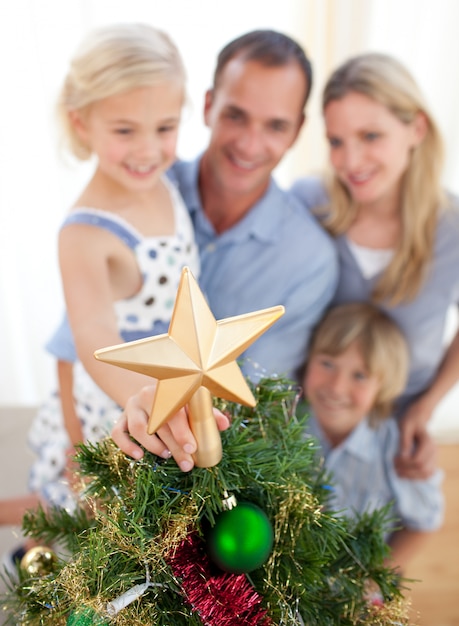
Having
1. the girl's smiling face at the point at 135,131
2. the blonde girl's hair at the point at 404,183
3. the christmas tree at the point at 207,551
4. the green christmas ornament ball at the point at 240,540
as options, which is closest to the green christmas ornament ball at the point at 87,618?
the christmas tree at the point at 207,551

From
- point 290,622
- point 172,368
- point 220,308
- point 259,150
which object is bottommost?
point 290,622

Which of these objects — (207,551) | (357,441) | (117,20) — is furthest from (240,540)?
(117,20)

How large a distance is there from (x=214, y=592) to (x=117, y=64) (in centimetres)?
61

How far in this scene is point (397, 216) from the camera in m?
1.20

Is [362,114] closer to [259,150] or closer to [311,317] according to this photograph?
[259,150]

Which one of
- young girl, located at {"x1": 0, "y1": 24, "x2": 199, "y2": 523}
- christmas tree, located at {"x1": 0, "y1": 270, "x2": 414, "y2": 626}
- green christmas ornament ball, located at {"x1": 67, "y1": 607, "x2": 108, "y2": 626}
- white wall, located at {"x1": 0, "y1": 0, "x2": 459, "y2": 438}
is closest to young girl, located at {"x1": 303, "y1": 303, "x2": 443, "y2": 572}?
young girl, located at {"x1": 0, "y1": 24, "x2": 199, "y2": 523}

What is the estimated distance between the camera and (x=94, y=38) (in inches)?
32.8

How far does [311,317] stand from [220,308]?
18 centimetres

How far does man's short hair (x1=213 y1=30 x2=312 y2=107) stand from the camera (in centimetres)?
95

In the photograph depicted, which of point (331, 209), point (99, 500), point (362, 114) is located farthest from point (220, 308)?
point (99, 500)

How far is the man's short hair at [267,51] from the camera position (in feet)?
3.13

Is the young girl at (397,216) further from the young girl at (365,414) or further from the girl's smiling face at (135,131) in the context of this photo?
the girl's smiling face at (135,131)

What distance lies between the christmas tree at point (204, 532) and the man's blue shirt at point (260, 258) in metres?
0.51

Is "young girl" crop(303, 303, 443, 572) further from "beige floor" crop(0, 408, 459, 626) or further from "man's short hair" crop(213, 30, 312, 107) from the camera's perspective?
"man's short hair" crop(213, 30, 312, 107)
